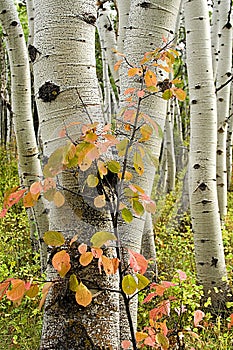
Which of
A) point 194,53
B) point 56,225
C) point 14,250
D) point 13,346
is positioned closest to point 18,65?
point 194,53

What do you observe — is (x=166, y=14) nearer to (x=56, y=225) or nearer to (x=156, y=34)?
(x=156, y=34)

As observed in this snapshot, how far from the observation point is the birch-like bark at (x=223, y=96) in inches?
216

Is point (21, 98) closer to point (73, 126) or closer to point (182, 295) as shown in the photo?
point (182, 295)

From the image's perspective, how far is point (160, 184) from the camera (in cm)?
962

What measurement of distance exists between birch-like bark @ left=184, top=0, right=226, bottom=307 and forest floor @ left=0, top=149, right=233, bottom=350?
0.20 meters

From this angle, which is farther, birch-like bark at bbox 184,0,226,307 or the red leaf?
birch-like bark at bbox 184,0,226,307

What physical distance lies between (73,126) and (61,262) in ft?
1.47

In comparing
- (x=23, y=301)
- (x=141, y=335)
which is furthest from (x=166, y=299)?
(x=141, y=335)

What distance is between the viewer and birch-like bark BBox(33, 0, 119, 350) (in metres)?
1.42

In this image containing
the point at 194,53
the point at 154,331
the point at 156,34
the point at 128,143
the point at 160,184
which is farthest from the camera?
the point at 160,184

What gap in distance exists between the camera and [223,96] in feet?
18.7

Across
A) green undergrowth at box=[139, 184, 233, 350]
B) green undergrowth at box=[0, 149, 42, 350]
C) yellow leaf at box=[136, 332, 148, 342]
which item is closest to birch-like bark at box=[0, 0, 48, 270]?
green undergrowth at box=[0, 149, 42, 350]

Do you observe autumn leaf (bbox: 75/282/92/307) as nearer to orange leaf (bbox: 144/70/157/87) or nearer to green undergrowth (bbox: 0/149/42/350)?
orange leaf (bbox: 144/70/157/87)

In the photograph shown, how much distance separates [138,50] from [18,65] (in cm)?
201
